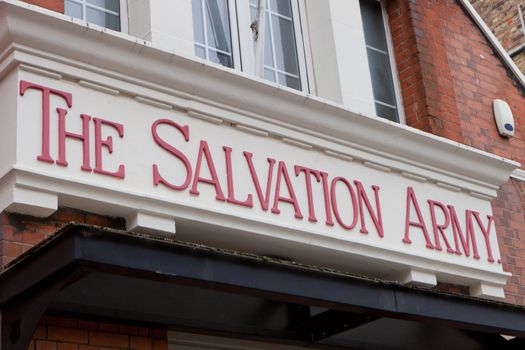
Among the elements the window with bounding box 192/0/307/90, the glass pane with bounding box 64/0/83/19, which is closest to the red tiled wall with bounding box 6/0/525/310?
the window with bounding box 192/0/307/90

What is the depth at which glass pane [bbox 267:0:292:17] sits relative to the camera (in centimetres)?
966

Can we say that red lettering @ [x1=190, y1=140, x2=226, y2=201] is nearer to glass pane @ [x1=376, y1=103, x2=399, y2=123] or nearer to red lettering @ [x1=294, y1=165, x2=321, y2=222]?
red lettering @ [x1=294, y1=165, x2=321, y2=222]

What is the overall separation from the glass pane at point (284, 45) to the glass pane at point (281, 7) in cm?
8

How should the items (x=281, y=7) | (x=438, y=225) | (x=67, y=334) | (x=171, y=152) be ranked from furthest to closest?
(x=281, y=7), (x=438, y=225), (x=171, y=152), (x=67, y=334)

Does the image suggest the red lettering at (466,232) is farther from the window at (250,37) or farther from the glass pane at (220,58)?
the glass pane at (220,58)

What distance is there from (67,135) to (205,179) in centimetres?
103

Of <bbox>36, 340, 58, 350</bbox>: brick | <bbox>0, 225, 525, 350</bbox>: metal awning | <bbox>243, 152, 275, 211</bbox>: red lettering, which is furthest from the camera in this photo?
<bbox>243, 152, 275, 211</bbox>: red lettering

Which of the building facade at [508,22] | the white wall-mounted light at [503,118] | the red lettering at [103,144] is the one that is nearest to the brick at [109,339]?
the red lettering at [103,144]

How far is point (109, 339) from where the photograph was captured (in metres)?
6.59

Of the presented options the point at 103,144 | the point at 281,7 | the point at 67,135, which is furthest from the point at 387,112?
the point at 67,135

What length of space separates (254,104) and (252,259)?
1.72 meters

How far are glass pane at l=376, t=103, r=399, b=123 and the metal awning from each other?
252cm

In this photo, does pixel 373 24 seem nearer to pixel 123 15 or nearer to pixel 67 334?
pixel 123 15

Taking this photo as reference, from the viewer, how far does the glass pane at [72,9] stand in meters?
7.91
